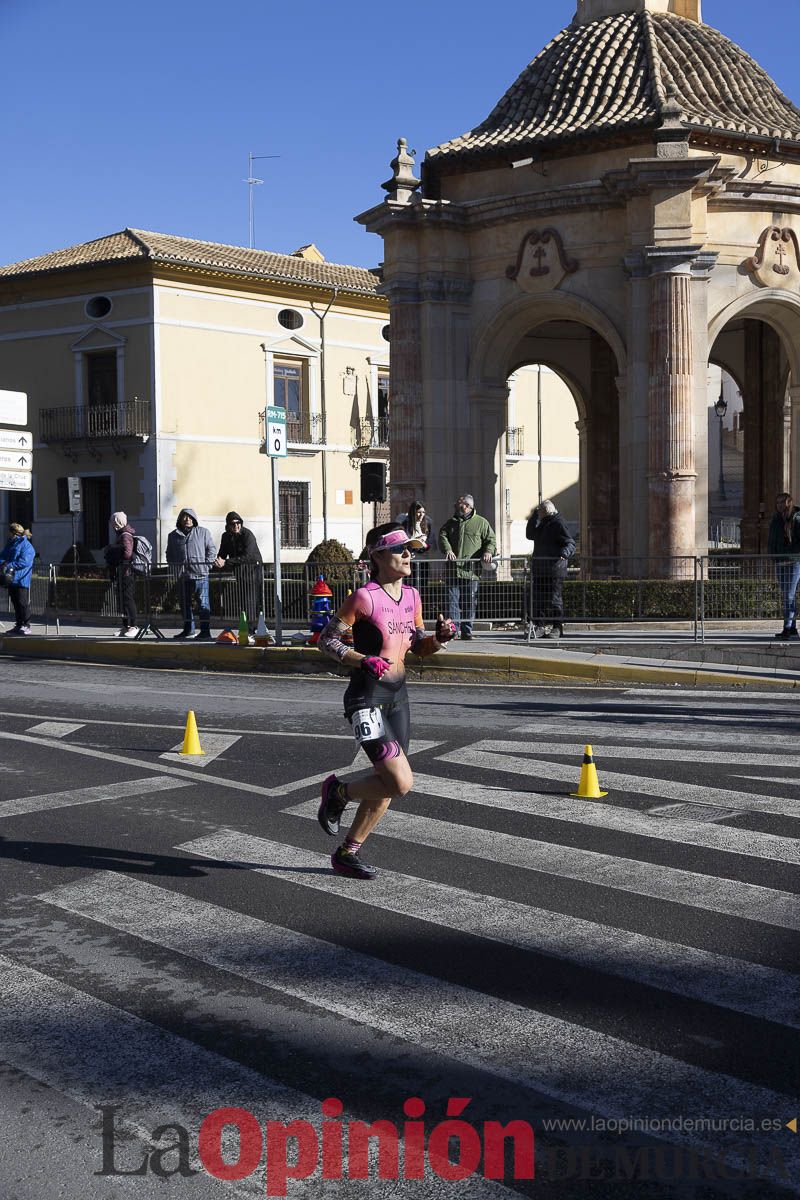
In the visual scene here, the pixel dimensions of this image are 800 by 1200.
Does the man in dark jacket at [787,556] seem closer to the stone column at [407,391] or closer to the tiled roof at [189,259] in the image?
the stone column at [407,391]

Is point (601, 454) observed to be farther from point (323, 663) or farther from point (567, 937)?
point (567, 937)

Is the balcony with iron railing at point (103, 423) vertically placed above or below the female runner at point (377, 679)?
above

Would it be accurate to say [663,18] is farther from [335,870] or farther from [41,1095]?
[41,1095]

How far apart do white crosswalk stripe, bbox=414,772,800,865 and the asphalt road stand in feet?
0.10

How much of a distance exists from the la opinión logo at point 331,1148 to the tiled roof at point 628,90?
21301mm

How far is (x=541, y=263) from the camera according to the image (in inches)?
929

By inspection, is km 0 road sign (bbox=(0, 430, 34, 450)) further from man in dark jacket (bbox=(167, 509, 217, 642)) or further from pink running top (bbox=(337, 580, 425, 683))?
pink running top (bbox=(337, 580, 425, 683))

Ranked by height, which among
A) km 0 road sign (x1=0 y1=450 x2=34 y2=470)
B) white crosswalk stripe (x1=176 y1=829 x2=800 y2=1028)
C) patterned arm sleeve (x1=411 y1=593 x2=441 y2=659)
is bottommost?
white crosswalk stripe (x1=176 y1=829 x2=800 y2=1028)

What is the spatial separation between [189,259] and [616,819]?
38180 mm

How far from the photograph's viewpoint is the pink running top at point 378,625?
22.8ft

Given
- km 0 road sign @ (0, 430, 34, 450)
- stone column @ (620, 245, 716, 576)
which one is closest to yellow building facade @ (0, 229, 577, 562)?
stone column @ (620, 245, 716, 576)

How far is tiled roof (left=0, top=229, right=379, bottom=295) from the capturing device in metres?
43.2

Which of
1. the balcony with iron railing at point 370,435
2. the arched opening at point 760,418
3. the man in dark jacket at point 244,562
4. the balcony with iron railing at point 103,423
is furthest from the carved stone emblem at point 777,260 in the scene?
the balcony with iron railing at point 370,435

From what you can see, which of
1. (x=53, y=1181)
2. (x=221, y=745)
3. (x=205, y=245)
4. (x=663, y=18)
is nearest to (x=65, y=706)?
(x=221, y=745)
